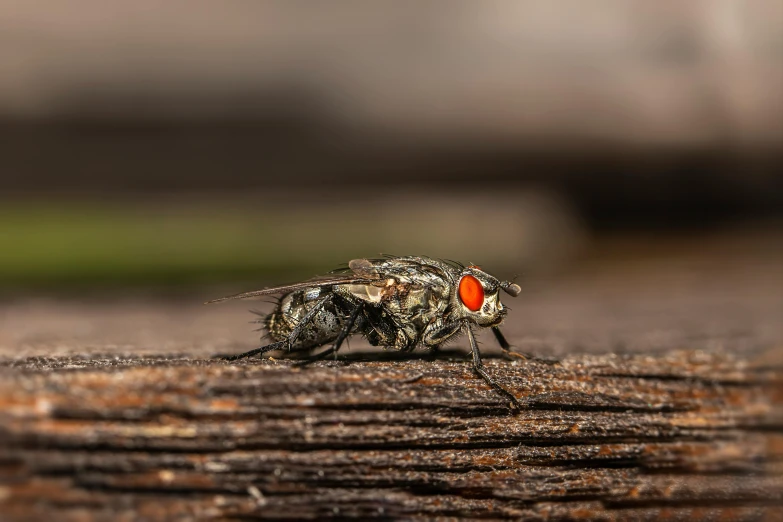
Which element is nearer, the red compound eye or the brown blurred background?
the red compound eye

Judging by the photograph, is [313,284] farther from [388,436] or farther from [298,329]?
[388,436]

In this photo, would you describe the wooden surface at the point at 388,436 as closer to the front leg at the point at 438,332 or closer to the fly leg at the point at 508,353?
the fly leg at the point at 508,353

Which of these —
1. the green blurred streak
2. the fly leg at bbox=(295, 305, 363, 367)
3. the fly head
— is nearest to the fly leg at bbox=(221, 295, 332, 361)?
the fly leg at bbox=(295, 305, 363, 367)

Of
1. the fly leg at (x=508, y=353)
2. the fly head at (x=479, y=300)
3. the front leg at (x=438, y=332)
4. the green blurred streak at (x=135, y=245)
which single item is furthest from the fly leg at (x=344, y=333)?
the green blurred streak at (x=135, y=245)

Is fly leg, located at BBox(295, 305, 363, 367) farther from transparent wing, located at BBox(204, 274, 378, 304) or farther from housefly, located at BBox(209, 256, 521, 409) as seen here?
transparent wing, located at BBox(204, 274, 378, 304)

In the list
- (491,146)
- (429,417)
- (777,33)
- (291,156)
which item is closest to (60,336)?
(429,417)

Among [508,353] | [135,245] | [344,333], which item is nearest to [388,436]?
[344,333]
